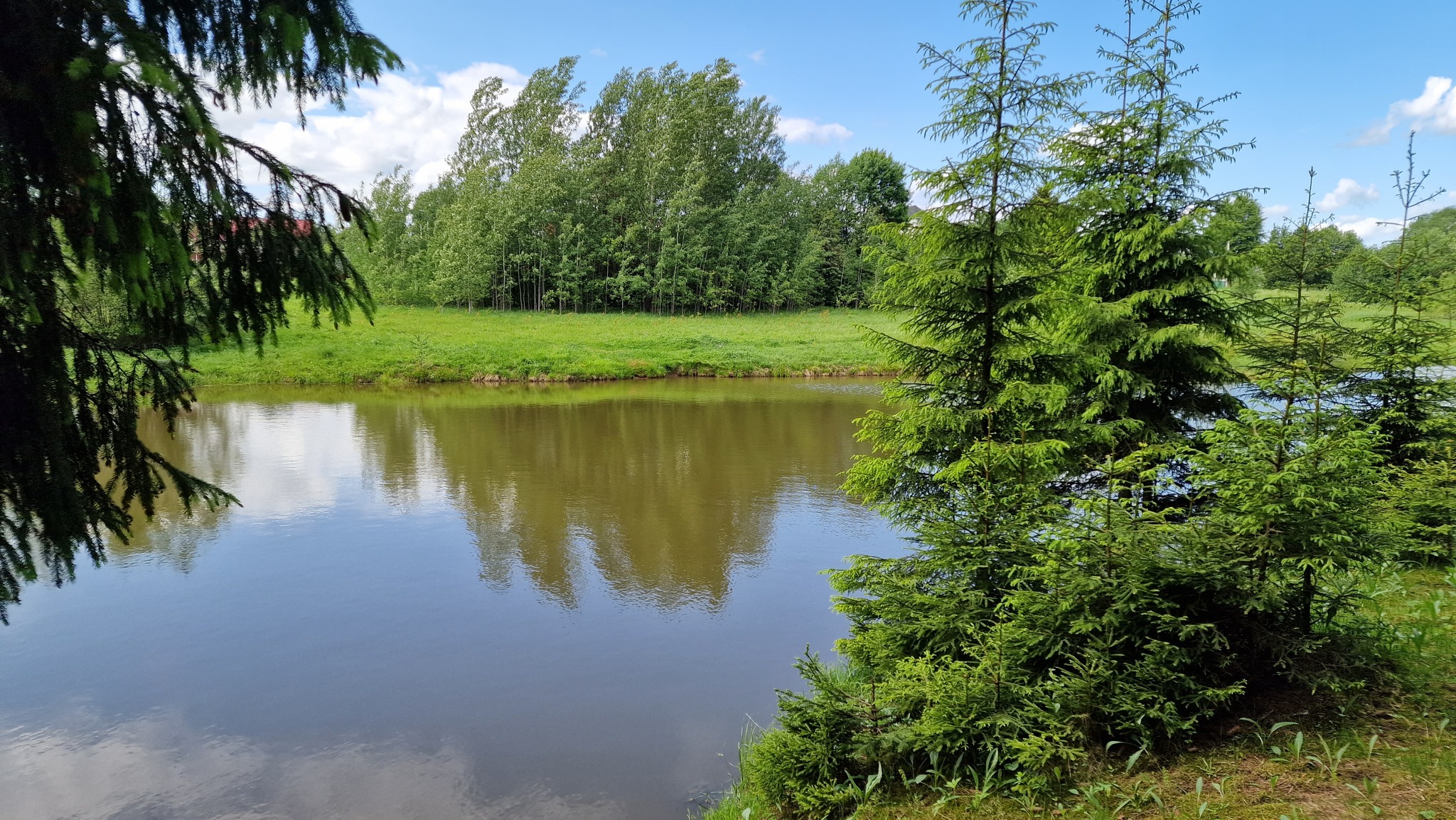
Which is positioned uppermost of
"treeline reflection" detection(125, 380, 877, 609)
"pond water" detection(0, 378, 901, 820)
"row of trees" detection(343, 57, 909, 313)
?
"row of trees" detection(343, 57, 909, 313)

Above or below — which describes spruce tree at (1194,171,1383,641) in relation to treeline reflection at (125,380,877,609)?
above

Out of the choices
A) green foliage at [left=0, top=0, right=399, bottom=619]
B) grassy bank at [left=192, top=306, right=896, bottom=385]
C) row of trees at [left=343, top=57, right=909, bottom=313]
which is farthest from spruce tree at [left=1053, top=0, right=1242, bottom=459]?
row of trees at [left=343, top=57, right=909, bottom=313]

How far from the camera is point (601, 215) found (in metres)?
43.7

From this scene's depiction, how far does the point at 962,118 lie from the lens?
5422 mm

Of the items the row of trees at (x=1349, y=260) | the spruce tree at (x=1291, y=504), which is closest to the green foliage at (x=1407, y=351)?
the row of trees at (x=1349, y=260)

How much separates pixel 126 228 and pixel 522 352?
82.3 ft

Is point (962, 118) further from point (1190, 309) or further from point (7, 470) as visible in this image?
point (7, 470)

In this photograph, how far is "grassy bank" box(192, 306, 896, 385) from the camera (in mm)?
25031

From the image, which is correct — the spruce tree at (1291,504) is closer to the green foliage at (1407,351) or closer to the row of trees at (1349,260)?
the row of trees at (1349,260)

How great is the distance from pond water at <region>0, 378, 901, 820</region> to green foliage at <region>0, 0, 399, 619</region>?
8.09 feet

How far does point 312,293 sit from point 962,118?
4.40 meters

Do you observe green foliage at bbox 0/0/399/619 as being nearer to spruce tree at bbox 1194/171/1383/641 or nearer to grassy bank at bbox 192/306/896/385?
spruce tree at bbox 1194/171/1383/641

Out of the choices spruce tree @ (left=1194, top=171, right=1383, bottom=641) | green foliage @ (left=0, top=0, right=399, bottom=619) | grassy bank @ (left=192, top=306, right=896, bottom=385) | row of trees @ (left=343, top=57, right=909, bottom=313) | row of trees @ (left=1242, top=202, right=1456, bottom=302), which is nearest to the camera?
green foliage @ (left=0, top=0, right=399, bottom=619)

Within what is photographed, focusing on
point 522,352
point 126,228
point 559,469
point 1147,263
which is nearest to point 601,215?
point 522,352
